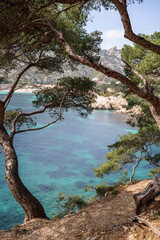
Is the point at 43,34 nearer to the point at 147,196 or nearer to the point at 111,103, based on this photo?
the point at 147,196

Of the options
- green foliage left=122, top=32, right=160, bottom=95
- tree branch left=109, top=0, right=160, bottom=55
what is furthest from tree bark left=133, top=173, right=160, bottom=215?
green foliage left=122, top=32, right=160, bottom=95

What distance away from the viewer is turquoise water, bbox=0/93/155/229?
41.5 feet

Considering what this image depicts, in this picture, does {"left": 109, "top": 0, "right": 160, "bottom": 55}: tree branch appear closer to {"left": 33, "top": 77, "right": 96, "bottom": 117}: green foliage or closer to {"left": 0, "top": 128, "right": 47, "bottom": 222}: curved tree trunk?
{"left": 33, "top": 77, "right": 96, "bottom": 117}: green foliage

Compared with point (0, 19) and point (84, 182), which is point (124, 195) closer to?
point (0, 19)

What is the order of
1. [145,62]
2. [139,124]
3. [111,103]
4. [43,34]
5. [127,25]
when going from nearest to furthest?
[127,25]
[43,34]
[145,62]
[139,124]
[111,103]

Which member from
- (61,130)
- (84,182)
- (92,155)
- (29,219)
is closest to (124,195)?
(29,219)

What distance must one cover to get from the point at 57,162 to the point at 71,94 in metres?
13.6

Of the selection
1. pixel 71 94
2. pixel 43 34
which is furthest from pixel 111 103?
pixel 43 34

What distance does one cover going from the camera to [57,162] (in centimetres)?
1928

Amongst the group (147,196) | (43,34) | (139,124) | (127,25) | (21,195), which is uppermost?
(43,34)

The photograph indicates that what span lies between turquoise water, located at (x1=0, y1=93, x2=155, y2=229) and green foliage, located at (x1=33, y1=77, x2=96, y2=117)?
755cm

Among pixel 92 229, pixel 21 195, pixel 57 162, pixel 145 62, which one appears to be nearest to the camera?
pixel 92 229

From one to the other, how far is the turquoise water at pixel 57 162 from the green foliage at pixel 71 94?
7.55 meters

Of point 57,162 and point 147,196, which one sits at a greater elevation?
point 147,196
